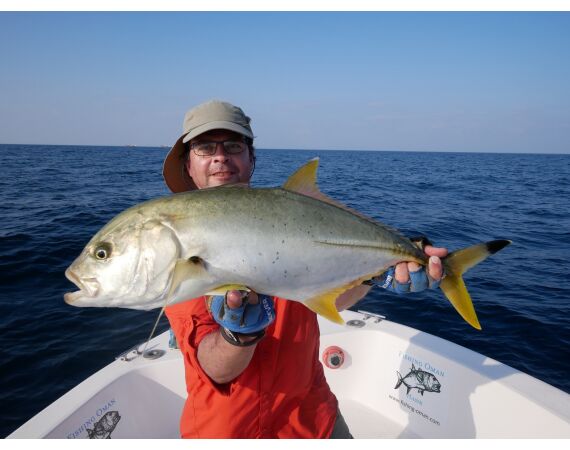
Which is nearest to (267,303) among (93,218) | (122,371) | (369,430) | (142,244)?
(142,244)

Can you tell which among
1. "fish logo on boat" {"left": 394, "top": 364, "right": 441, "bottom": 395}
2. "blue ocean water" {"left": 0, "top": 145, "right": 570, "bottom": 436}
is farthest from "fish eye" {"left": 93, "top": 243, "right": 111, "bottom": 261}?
"blue ocean water" {"left": 0, "top": 145, "right": 570, "bottom": 436}

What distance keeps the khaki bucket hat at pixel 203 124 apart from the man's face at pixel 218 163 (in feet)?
0.27

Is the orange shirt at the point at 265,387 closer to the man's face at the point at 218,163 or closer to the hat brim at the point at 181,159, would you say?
the man's face at the point at 218,163

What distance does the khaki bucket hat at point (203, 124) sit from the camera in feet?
9.25

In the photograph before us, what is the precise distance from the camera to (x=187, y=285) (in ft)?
6.72

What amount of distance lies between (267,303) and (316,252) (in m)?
0.43

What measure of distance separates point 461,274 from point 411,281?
1.09ft

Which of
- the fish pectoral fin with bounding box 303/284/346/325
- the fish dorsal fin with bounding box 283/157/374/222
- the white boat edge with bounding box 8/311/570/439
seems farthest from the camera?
the white boat edge with bounding box 8/311/570/439

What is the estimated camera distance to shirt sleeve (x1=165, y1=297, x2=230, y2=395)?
8.40 ft

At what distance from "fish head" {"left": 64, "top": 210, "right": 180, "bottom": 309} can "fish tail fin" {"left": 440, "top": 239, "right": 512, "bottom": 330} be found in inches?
73.0

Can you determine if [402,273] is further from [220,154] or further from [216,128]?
[216,128]

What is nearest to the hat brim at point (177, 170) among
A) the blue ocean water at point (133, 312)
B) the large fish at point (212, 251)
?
the large fish at point (212, 251)

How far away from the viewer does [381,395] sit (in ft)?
16.2

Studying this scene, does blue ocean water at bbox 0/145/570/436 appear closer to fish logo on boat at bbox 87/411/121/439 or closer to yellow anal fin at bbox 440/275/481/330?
fish logo on boat at bbox 87/411/121/439
